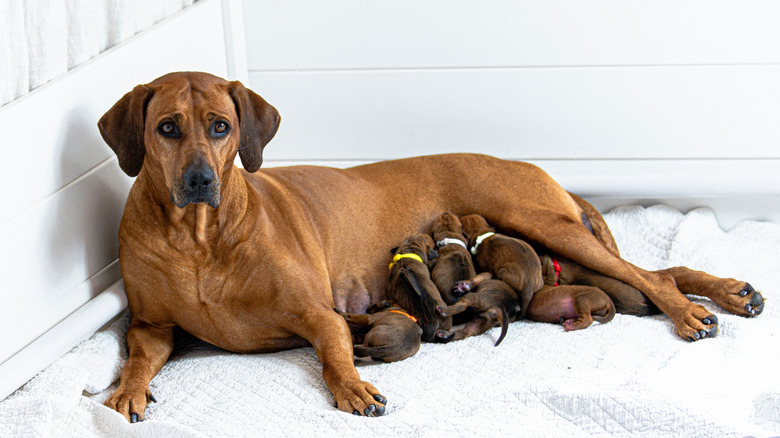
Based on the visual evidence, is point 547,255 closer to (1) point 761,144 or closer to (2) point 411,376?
(2) point 411,376

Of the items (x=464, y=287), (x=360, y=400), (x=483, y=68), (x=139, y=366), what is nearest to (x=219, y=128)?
(x=139, y=366)

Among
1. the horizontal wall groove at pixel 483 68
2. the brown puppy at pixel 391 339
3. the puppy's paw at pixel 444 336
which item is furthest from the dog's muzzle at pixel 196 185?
the horizontal wall groove at pixel 483 68

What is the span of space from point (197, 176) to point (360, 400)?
795 millimetres

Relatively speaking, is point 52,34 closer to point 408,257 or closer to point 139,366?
point 139,366

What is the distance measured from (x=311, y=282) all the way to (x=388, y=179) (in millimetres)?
766

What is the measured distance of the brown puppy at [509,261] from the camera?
9.49 feet

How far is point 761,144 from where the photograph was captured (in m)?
3.82

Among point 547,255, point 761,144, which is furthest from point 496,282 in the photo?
point 761,144

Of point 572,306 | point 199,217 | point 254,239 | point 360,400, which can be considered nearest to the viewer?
point 360,400

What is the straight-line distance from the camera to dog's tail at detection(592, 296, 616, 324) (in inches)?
114

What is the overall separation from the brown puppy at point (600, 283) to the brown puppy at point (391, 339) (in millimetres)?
655

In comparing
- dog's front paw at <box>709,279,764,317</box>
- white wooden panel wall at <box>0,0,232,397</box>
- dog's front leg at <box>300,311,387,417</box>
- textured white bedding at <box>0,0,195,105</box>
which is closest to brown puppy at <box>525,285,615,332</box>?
dog's front paw at <box>709,279,764,317</box>

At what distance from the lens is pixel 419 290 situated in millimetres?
2812

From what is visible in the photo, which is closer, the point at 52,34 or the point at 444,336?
the point at 52,34
